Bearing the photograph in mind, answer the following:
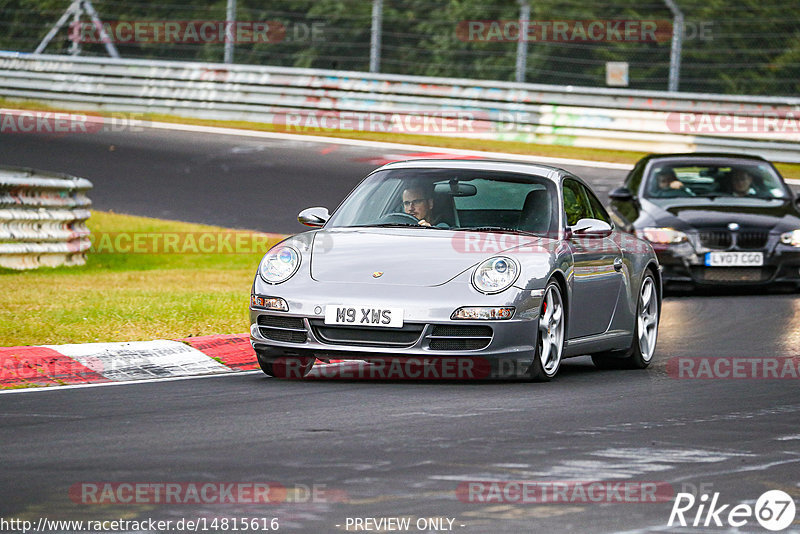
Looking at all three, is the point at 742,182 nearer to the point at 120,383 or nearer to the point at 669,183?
the point at 669,183

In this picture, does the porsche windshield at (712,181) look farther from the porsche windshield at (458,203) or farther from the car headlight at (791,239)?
the porsche windshield at (458,203)

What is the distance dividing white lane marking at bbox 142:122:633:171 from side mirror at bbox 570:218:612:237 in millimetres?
14612

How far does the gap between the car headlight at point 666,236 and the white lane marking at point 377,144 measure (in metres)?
9.16

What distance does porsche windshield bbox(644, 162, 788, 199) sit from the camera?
52.5 ft

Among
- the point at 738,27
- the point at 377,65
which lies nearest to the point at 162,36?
the point at 377,65

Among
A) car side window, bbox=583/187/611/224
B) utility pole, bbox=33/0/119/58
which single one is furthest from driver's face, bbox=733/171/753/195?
utility pole, bbox=33/0/119/58

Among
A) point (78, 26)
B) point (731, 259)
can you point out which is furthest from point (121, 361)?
point (78, 26)

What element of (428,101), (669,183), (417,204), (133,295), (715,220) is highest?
(428,101)

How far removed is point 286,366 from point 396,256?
3.24 feet

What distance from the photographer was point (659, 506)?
550 centimetres

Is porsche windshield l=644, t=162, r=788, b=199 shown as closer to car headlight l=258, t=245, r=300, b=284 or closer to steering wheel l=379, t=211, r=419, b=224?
steering wheel l=379, t=211, r=419, b=224

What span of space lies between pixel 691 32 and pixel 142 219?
11016mm

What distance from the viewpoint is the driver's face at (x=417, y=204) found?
31.7 feet

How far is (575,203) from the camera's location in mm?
10234
